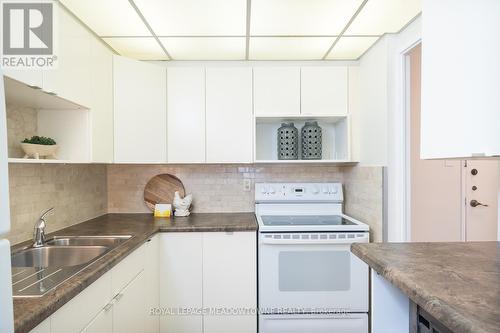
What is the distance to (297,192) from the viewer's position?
2.57m

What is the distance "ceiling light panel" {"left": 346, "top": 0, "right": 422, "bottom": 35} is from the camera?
1.60 meters

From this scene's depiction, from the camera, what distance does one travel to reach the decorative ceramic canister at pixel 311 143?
2.45 m

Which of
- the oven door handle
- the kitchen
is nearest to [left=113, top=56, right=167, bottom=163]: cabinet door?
the kitchen

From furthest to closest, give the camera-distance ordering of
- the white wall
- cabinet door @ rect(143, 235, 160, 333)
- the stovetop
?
the stovetop, the white wall, cabinet door @ rect(143, 235, 160, 333)

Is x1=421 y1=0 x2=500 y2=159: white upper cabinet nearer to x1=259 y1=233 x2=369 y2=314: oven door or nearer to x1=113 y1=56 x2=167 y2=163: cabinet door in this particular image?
x1=259 y1=233 x2=369 y2=314: oven door

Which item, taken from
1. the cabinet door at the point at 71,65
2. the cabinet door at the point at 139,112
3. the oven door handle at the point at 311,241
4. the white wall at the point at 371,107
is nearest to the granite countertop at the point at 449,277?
the oven door handle at the point at 311,241

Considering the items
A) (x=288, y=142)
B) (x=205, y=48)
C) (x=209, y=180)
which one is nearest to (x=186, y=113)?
(x=205, y=48)

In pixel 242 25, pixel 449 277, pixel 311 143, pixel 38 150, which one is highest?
pixel 242 25

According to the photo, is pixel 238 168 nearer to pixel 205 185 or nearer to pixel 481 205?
pixel 205 185

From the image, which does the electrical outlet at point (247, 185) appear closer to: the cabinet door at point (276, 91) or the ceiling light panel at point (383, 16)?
the cabinet door at point (276, 91)

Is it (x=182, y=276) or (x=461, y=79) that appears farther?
(x=182, y=276)

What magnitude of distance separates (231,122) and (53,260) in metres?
1.51

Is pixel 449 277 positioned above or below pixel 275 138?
below

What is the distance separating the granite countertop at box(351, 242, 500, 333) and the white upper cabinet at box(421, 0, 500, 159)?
36 centimetres
